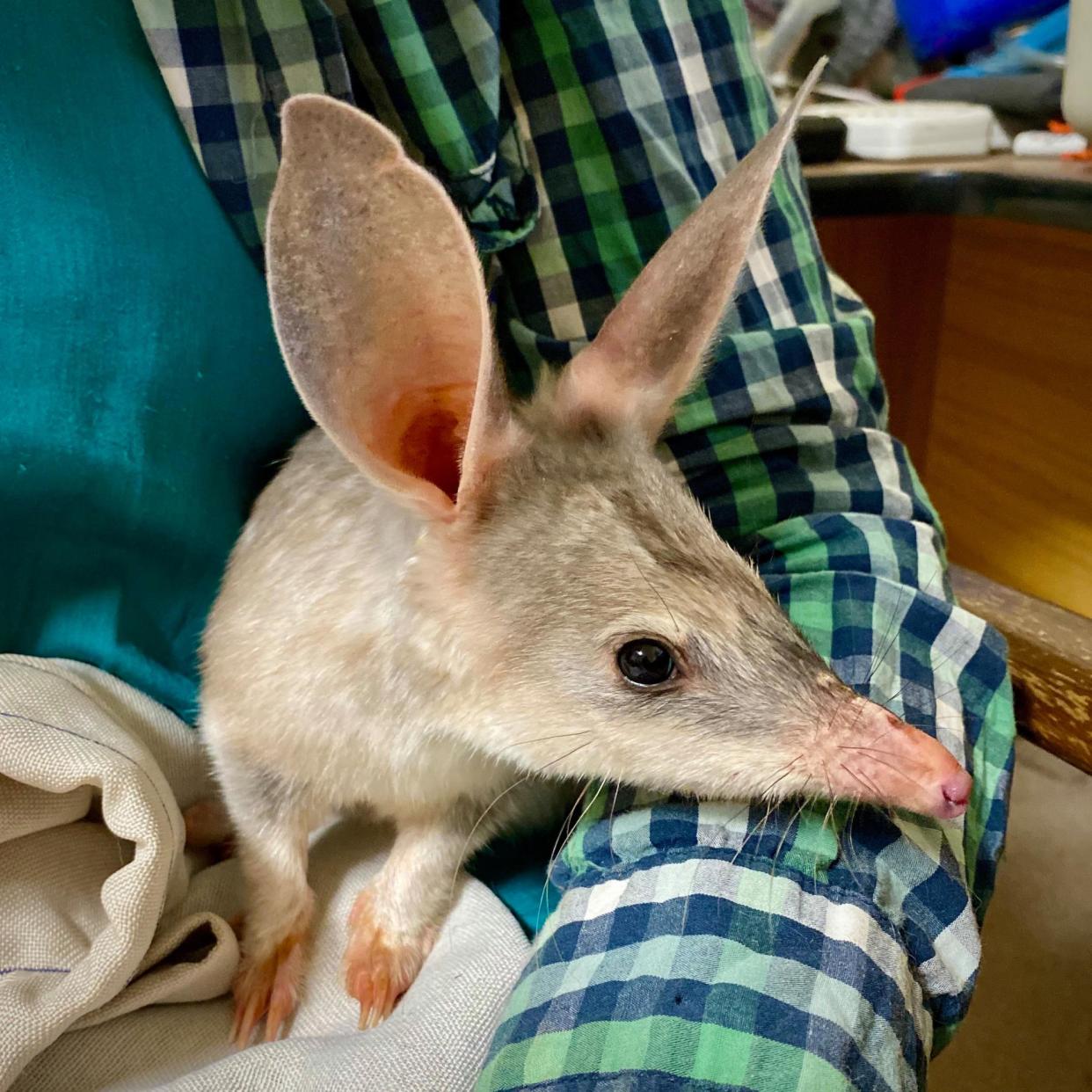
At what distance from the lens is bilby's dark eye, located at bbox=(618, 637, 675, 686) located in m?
0.97

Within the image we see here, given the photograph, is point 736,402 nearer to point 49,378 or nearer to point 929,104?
point 49,378

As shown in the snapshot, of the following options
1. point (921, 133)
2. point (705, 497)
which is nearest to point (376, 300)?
point (705, 497)

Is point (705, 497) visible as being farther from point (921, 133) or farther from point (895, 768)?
point (921, 133)

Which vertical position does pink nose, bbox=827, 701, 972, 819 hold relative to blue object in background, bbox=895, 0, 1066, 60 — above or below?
below

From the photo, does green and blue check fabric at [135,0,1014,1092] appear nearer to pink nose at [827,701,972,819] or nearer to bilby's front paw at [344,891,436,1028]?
pink nose at [827,701,972,819]

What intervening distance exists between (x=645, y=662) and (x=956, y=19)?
79.0 inches

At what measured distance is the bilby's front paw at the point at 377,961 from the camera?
112 cm

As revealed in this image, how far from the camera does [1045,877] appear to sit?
1977 mm

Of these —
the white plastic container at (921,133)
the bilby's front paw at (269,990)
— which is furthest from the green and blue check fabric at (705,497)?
the white plastic container at (921,133)

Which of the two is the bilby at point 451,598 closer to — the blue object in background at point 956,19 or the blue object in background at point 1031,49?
the blue object in background at point 1031,49

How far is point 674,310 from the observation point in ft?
3.33

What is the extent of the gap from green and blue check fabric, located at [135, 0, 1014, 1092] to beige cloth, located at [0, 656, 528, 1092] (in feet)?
0.34

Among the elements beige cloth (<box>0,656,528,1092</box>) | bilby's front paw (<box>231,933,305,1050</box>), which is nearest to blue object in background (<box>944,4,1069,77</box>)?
beige cloth (<box>0,656,528,1092</box>)

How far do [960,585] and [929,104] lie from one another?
111cm
